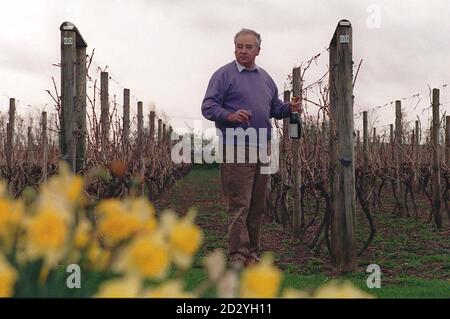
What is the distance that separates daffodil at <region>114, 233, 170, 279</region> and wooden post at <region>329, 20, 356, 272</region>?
426 centimetres

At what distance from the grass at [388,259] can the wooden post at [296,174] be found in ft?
0.62

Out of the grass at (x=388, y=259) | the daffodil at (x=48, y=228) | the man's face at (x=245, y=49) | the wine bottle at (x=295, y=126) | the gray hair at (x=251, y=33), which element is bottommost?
the grass at (x=388, y=259)

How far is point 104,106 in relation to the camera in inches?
348

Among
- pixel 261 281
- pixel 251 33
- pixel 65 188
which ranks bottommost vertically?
pixel 261 281

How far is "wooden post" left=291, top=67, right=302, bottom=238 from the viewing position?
755cm

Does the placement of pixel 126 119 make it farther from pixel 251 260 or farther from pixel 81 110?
pixel 251 260

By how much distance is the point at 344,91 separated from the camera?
5008 millimetres

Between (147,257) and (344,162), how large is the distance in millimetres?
4298

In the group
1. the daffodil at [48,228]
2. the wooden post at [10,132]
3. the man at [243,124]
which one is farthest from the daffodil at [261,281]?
the wooden post at [10,132]

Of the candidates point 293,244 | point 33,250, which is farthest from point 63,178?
point 293,244

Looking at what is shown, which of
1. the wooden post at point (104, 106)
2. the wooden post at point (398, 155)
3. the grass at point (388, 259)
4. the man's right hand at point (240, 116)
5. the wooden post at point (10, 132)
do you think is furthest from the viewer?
the wooden post at point (10, 132)

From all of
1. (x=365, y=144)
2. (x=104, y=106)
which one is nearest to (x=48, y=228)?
(x=104, y=106)

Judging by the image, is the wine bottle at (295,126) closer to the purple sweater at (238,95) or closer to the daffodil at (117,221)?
the purple sweater at (238,95)

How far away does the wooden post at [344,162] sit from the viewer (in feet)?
16.3
